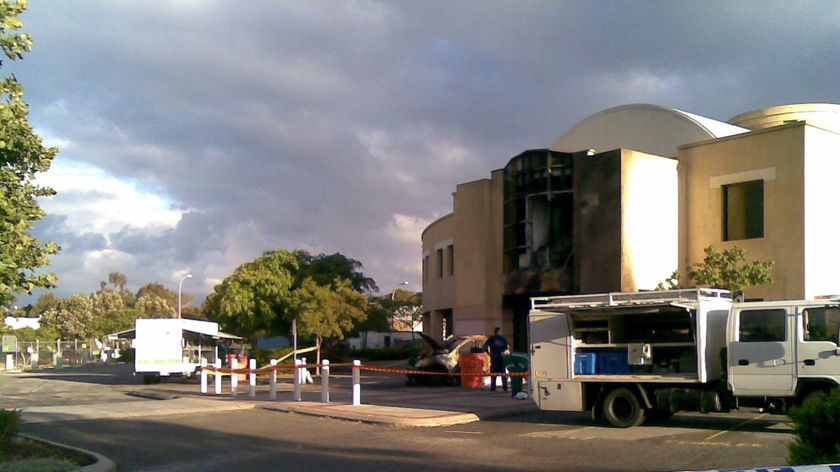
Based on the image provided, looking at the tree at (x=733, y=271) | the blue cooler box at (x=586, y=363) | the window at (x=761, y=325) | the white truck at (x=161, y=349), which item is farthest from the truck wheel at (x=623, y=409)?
the white truck at (x=161, y=349)

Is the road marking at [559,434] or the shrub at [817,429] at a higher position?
the shrub at [817,429]

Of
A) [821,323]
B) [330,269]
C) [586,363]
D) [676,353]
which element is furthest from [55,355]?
[821,323]

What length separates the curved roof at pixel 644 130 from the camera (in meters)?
33.3

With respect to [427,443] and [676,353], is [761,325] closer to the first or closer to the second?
[676,353]

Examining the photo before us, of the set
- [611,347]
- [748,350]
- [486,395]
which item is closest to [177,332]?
[486,395]

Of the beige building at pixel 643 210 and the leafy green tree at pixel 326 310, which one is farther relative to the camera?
the leafy green tree at pixel 326 310

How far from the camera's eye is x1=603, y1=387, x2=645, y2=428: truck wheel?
14.9 metres

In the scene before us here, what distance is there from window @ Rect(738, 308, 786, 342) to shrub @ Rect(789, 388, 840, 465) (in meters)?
6.23

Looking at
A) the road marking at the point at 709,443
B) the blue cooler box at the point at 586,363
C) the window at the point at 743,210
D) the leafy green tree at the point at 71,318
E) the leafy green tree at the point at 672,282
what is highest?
the window at the point at 743,210

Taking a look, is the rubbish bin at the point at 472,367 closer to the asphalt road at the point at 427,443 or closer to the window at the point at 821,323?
the asphalt road at the point at 427,443

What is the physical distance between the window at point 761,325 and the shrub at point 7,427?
11551 millimetres

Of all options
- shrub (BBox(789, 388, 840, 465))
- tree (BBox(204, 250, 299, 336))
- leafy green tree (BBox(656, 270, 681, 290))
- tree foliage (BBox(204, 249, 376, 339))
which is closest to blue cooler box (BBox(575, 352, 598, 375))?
shrub (BBox(789, 388, 840, 465))

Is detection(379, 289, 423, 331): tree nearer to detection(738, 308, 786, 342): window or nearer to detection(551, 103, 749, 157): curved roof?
detection(551, 103, 749, 157): curved roof

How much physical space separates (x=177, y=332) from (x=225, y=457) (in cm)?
2183
